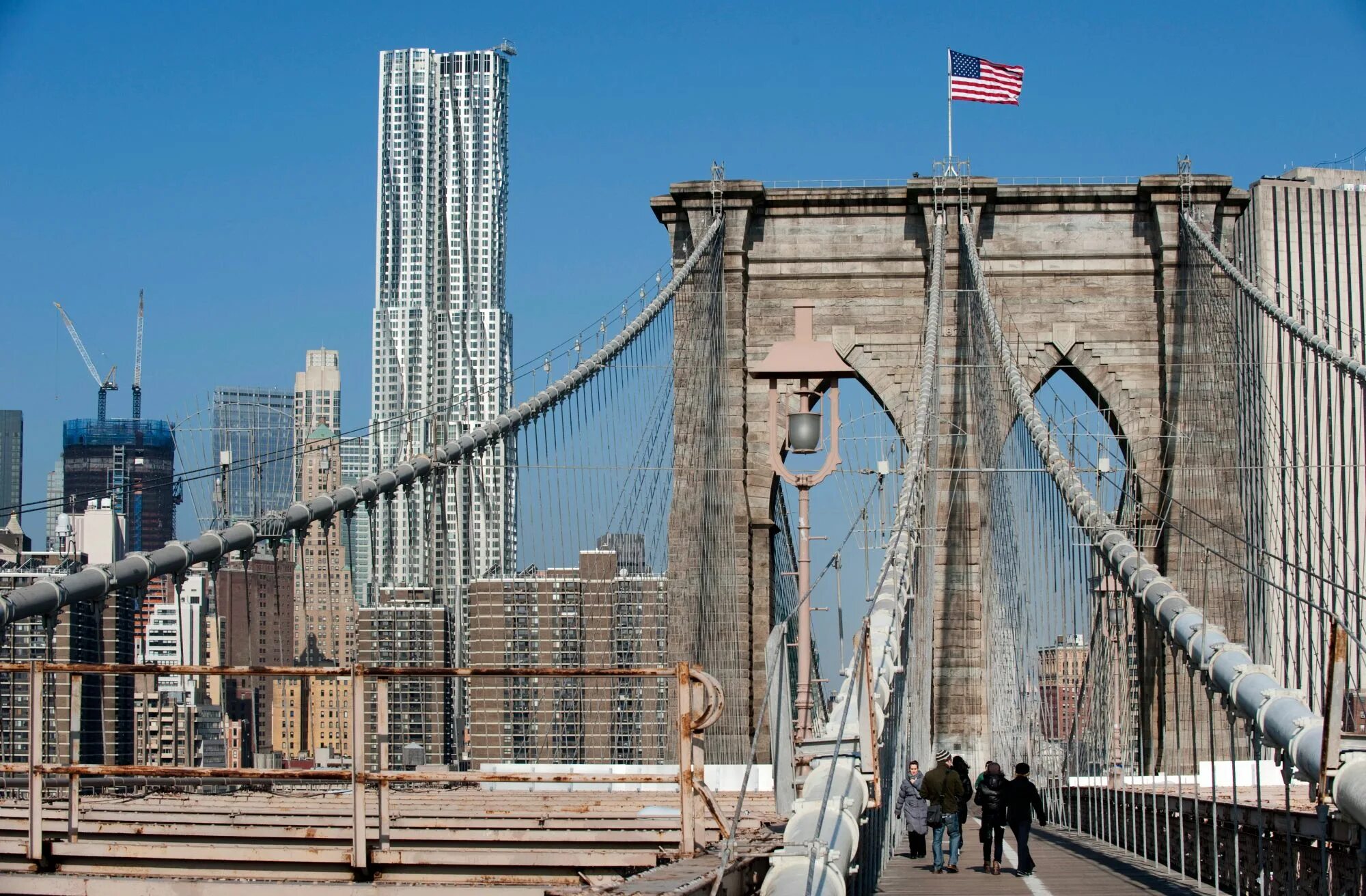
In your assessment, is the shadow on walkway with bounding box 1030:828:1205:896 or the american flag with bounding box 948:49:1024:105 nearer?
the shadow on walkway with bounding box 1030:828:1205:896

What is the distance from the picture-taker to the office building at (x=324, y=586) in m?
22.9

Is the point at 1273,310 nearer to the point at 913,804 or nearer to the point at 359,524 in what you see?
the point at 913,804

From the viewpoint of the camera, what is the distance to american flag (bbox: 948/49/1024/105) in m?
33.6

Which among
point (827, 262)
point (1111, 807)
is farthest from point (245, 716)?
point (1111, 807)

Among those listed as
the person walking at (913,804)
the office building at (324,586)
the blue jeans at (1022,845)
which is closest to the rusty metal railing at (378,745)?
the office building at (324,586)

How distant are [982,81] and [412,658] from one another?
12560 mm

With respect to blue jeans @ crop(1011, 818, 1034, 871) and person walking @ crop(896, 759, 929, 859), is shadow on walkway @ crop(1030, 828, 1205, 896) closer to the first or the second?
blue jeans @ crop(1011, 818, 1034, 871)

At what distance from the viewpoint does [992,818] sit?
15633mm

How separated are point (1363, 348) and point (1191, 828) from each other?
1702 centimetres

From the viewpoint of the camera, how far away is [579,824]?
1019 cm

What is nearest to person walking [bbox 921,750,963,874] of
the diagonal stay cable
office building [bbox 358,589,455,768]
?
office building [bbox 358,589,455,768]

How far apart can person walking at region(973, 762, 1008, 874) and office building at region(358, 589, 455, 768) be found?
13.4 ft

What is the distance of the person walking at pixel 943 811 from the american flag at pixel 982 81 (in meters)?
19.5

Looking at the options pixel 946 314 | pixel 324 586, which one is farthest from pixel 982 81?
pixel 324 586
